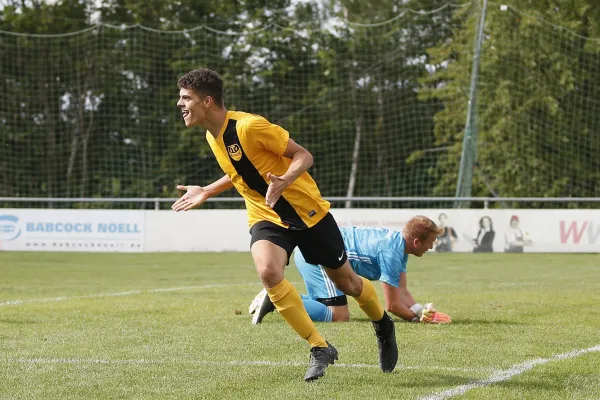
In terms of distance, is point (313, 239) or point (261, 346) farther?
point (261, 346)

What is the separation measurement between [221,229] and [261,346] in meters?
17.3

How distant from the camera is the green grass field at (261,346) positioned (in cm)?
572

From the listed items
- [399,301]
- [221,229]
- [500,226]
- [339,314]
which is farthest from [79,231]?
[399,301]

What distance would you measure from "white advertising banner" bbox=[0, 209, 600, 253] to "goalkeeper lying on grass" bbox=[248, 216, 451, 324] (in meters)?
14.1

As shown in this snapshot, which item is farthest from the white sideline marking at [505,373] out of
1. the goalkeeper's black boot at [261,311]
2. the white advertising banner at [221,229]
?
the white advertising banner at [221,229]

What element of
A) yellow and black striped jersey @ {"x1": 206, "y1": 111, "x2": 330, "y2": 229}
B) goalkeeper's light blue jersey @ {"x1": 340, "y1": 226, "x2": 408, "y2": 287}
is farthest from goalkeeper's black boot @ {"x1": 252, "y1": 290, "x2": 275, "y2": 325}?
yellow and black striped jersey @ {"x1": 206, "y1": 111, "x2": 330, "y2": 229}

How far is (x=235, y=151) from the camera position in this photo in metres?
6.17

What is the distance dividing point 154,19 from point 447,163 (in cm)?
1312

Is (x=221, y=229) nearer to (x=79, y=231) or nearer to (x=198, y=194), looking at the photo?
(x=79, y=231)

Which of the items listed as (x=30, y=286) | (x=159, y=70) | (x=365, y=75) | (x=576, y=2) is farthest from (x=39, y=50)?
(x=30, y=286)

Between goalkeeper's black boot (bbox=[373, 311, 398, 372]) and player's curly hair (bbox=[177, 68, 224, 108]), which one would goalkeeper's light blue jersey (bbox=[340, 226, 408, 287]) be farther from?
player's curly hair (bbox=[177, 68, 224, 108])

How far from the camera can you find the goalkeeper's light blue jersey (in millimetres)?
8602

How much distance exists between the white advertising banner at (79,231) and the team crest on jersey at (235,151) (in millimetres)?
18606

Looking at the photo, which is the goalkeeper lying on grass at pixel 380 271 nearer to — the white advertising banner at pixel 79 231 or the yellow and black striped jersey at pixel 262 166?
→ the yellow and black striped jersey at pixel 262 166
